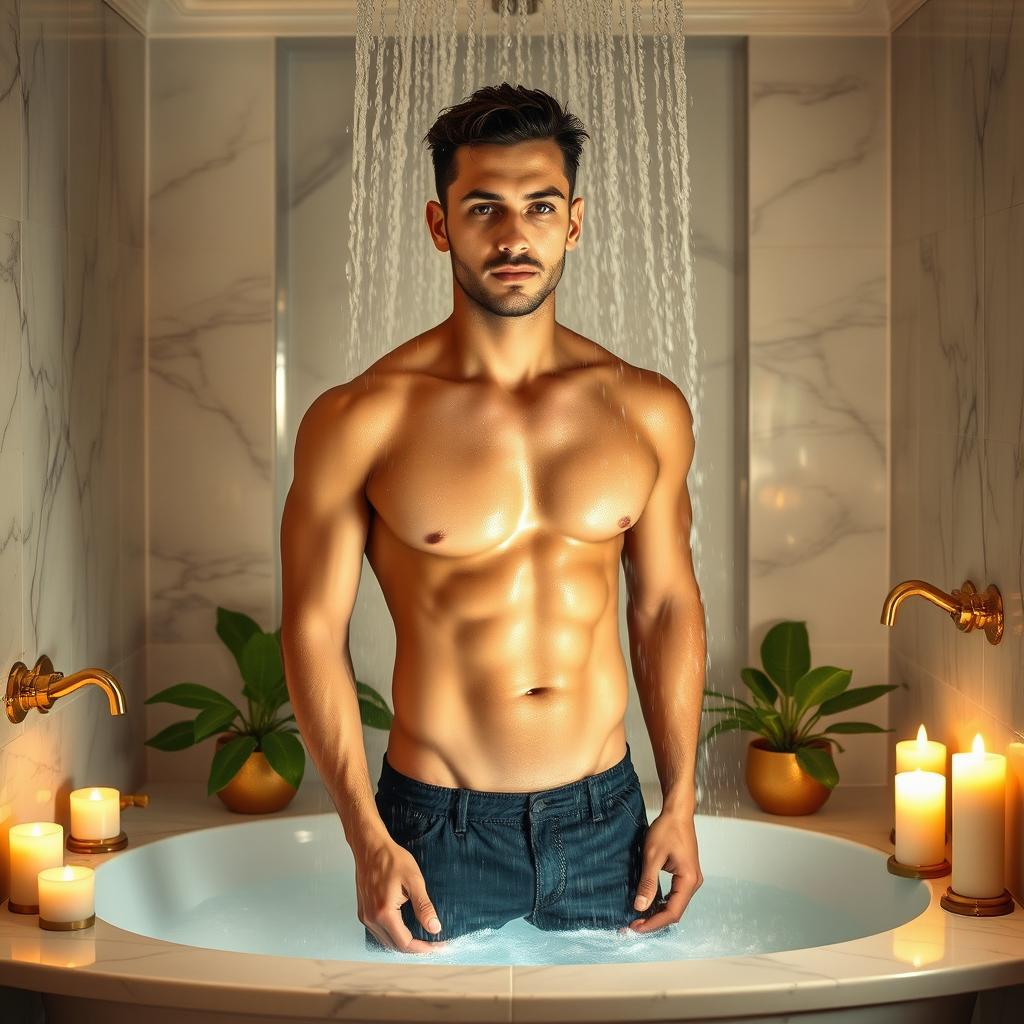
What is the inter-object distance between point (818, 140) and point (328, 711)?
1715mm

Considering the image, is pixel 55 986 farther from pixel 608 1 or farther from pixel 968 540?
pixel 608 1

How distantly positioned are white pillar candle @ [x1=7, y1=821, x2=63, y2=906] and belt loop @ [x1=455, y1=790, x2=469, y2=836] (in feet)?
2.11

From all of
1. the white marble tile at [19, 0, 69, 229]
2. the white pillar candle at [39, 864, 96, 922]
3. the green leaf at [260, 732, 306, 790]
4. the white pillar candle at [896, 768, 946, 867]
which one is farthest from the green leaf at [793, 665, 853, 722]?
the white marble tile at [19, 0, 69, 229]

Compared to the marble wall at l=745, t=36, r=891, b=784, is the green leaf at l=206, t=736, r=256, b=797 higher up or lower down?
lower down

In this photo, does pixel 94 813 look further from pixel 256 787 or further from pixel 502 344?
pixel 502 344

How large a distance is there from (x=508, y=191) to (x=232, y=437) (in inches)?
47.6

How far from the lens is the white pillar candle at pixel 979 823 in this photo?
7.07ft

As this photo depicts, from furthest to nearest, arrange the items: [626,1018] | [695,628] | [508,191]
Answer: [695,628]
[508,191]
[626,1018]

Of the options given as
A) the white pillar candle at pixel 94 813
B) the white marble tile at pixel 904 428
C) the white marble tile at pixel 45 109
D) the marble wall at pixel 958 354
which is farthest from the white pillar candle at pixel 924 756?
the white marble tile at pixel 45 109

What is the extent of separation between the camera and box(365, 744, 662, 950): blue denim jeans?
2094 millimetres

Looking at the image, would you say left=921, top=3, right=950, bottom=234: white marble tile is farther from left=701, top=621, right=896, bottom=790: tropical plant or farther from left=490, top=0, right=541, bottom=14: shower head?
left=701, top=621, right=896, bottom=790: tropical plant

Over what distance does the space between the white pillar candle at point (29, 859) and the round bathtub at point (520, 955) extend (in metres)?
0.06

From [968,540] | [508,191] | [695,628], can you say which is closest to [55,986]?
[695,628]

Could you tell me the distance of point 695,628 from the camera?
2.25 meters
